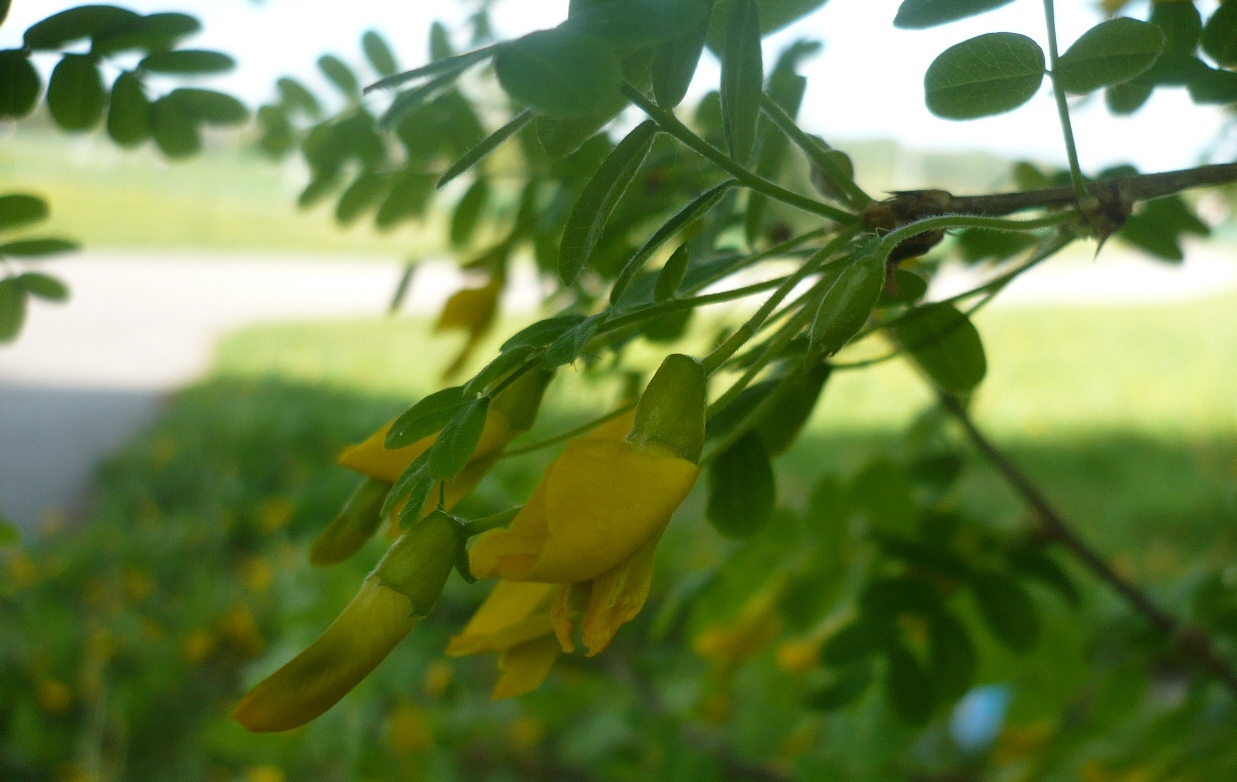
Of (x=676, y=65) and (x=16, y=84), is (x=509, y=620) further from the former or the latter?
(x=16, y=84)

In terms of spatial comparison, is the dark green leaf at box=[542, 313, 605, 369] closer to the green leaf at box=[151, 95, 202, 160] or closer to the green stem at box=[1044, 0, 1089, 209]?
the green stem at box=[1044, 0, 1089, 209]

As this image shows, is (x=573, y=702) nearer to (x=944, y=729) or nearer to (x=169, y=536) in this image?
(x=944, y=729)

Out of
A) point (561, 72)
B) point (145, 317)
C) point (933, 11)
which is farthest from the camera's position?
point (145, 317)

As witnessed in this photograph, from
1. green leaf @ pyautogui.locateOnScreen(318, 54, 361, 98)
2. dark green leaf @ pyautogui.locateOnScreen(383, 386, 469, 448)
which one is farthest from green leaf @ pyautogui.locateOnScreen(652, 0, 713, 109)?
green leaf @ pyautogui.locateOnScreen(318, 54, 361, 98)

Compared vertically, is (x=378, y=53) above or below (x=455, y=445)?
above

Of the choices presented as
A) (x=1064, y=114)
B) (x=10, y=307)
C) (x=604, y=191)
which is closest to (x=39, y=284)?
(x=10, y=307)

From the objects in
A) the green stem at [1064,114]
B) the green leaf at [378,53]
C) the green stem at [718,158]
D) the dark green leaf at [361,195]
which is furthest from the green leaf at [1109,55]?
the green leaf at [378,53]

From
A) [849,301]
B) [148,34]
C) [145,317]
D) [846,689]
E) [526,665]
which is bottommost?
[145,317]

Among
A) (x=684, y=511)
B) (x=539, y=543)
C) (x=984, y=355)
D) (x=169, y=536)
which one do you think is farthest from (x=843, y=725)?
(x=169, y=536)
